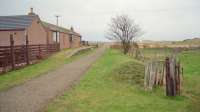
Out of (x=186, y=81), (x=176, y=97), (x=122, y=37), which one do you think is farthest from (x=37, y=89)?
(x=122, y=37)

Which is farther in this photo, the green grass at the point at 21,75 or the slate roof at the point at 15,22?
the slate roof at the point at 15,22

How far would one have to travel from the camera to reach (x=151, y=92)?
45.5ft

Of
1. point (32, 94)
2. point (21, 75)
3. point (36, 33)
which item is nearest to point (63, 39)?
point (36, 33)

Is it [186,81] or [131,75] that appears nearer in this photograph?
[131,75]

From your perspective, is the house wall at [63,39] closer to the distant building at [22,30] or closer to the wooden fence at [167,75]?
the distant building at [22,30]

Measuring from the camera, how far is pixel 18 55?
23.1 metres

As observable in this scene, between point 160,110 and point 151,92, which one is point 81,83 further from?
point 160,110

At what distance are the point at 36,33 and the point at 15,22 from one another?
3.15 meters

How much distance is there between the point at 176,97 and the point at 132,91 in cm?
197

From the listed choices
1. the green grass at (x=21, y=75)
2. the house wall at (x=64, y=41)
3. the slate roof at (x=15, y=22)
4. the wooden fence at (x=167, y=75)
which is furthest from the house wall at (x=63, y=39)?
the wooden fence at (x=167, y=75)

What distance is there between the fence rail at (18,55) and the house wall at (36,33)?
5.67 meters

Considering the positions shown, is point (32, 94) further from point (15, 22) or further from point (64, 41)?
point (64, 41)

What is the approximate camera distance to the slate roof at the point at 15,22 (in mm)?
35594

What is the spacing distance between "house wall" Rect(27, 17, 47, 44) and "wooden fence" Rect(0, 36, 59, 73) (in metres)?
5.67
